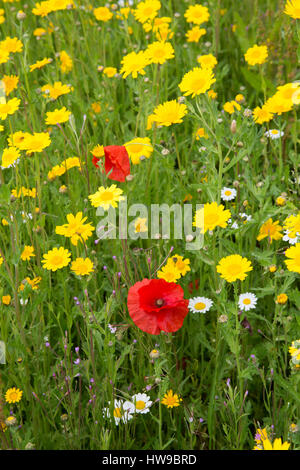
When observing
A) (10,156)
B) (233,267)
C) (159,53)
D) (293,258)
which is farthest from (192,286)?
(159,53)

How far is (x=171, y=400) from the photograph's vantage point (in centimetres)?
165

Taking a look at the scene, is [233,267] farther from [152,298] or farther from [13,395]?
[13,395]

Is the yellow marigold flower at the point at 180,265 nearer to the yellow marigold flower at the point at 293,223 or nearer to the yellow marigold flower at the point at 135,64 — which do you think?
the yellow marigold flower at the point at 293,223

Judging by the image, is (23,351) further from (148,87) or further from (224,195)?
(148,87)

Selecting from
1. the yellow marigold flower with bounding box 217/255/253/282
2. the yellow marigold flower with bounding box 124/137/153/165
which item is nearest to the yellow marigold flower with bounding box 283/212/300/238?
the yellow marigold flower with bounding box 217/255/253/282

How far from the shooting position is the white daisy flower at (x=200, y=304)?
178cm

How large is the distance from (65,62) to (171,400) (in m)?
1.80

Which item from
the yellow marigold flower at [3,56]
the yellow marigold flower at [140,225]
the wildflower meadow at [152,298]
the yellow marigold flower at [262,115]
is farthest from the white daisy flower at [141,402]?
the yellow marigold flower at [3,56]

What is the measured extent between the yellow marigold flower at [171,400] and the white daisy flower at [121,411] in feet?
0.33

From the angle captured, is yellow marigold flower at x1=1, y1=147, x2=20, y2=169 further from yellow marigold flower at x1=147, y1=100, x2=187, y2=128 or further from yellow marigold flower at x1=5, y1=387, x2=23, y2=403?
yellow marigold flower at x1=5, y1=387, x2=23, y2=403

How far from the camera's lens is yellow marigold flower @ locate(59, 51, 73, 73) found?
275 cm

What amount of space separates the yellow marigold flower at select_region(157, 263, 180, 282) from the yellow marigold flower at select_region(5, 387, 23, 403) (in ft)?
1.74

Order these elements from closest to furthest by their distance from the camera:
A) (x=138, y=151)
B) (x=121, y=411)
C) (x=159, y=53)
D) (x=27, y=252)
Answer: (x=121, y=411) < (x=27, y=252) < (x=138, y=151) < (x=159, y=53)
